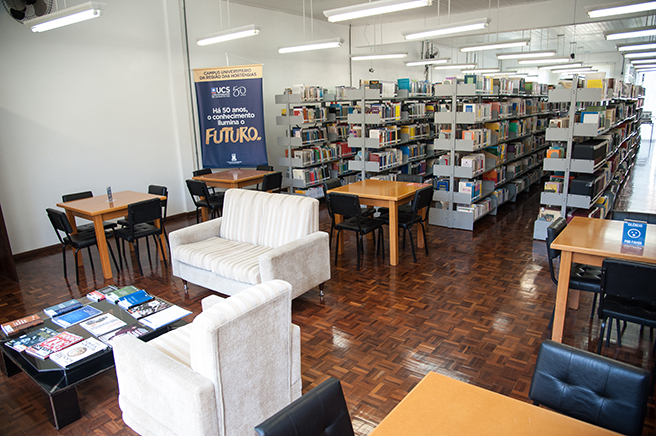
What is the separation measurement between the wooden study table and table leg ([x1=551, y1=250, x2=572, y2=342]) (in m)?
5.03

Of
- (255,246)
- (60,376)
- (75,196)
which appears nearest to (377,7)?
(255,246)

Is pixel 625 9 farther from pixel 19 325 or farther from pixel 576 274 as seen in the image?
pixel 19 325

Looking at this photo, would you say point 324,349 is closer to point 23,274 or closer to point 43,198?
point 23,274

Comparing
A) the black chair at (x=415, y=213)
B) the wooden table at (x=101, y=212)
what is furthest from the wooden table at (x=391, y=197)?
the wooden table at (x=101, y=212)

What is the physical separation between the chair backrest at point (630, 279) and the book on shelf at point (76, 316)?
156 inches

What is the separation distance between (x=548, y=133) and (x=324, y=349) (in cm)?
450

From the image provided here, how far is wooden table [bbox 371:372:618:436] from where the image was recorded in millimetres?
1512

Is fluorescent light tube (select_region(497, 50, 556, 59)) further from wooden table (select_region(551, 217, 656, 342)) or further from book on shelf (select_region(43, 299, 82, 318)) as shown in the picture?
book on shelf (select_region(43, 299, 82, 318))

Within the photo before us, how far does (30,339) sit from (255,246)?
2228 mm

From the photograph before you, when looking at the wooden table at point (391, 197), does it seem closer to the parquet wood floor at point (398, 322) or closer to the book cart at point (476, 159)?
the parquet wood floor at point (398, 322)

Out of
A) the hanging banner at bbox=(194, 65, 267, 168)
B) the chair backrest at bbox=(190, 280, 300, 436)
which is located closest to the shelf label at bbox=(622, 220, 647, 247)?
the chair backrest at bbox=(190, 280, 300, 436)

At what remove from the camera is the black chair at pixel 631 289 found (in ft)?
9.51

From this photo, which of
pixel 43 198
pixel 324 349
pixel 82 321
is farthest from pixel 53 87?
pixel 324 349

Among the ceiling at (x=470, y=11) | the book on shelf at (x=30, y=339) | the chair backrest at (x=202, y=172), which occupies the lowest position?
the book on shelf at (x=30, y=339)
